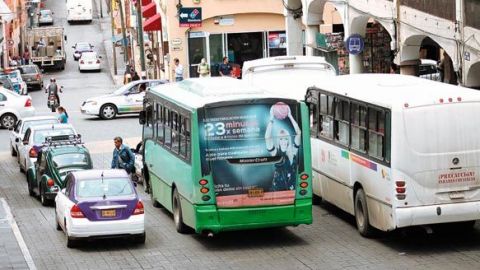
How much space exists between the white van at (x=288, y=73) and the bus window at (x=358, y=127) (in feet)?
21.6

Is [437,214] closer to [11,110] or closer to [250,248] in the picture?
[250,248]

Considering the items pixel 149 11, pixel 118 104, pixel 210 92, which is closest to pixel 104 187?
pixel 210 92

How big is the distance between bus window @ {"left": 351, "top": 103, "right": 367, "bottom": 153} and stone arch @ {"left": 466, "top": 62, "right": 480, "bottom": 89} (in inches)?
297

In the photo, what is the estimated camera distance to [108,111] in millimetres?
49094

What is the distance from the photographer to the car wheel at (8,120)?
46969mm

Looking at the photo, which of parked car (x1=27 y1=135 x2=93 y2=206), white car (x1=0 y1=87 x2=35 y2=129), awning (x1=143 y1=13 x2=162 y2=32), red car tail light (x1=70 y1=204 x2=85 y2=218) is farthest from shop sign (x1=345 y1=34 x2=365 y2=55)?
awning (x1=143 y1=13 x2=162 y2=32)

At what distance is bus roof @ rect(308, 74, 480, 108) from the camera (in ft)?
67.2

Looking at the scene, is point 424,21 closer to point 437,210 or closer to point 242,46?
point 437,210

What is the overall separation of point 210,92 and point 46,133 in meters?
12.4

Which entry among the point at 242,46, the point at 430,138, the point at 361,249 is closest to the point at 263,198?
the point at 361,249

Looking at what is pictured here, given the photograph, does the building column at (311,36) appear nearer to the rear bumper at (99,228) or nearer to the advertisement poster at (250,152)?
the advertisement poster at (250,152)

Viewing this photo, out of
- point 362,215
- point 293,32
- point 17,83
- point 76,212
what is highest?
point 293,32

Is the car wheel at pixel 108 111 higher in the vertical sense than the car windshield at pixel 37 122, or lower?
lower

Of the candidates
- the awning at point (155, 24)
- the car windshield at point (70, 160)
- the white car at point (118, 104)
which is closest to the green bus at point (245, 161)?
the car windshield at point (70, 160)
